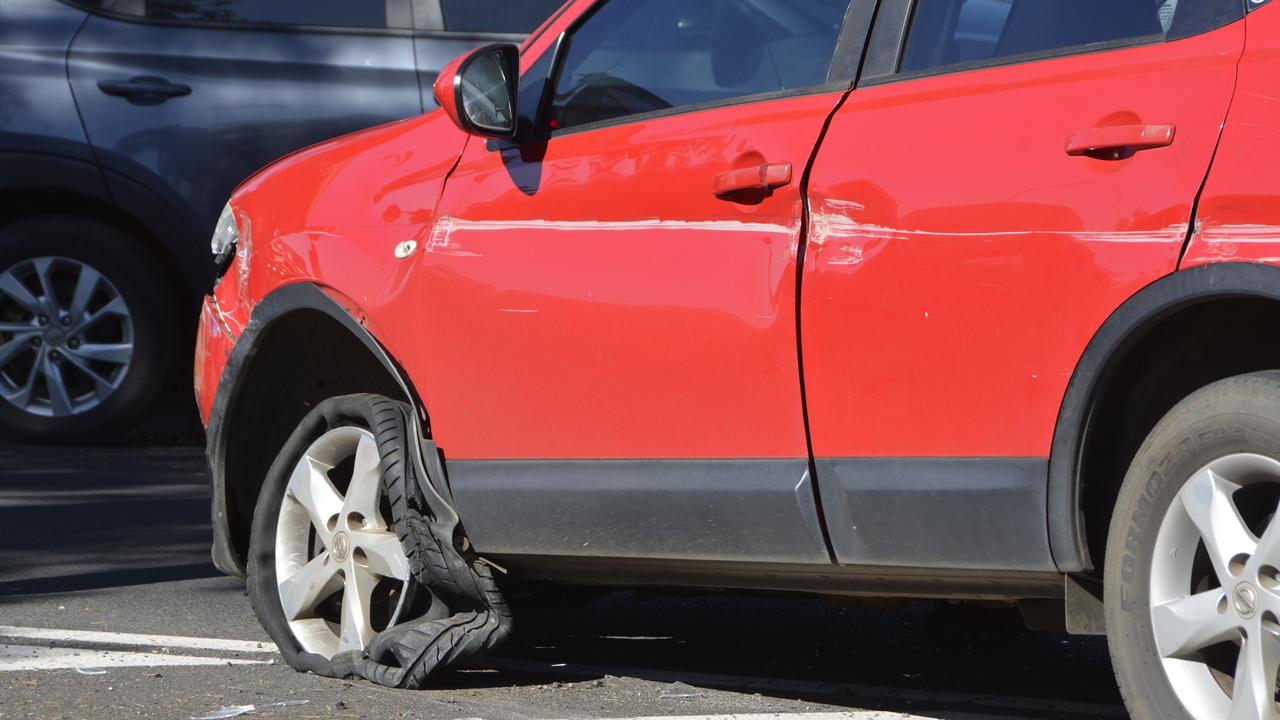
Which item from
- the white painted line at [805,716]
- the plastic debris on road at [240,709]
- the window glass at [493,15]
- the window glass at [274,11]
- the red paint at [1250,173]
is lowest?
the white painted line at [805,716]

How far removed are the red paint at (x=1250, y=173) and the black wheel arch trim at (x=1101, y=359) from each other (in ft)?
0.09

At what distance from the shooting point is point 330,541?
4.38 metres

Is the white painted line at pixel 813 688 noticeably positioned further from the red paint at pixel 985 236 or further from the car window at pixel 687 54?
the car window at pixel 687 54

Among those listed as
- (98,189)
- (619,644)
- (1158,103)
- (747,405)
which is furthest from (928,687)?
(98,189)

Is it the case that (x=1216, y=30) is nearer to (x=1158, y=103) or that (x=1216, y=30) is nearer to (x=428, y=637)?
(x=1158, y=103)

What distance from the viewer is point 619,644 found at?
505 centimetres

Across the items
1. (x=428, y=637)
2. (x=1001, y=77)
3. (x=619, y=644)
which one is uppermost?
(x=1001, y=77)

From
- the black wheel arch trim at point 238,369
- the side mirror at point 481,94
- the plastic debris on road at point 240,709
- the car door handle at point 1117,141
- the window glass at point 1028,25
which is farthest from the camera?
the black wheel arch trim at point 238,369

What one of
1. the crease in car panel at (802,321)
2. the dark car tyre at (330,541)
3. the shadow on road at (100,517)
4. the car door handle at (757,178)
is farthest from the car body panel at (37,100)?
the crease in car panel at (802,321)

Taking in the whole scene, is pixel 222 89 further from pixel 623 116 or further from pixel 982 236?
pixel 982 236

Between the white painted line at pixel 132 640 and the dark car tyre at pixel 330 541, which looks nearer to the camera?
the dark car tyre at pixel 330 541

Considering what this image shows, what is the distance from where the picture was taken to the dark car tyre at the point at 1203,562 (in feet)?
9.44

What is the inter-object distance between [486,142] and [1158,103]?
168cm

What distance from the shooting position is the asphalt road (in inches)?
162
